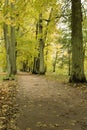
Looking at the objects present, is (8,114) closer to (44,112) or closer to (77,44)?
(44,112)

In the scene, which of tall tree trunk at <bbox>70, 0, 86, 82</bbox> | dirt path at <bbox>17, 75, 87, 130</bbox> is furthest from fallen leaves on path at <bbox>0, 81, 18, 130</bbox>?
tall tree trunk at <bbox>70, 0, 86, 82</bbox>

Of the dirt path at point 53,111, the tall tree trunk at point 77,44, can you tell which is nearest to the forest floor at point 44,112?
the dirt path at point 53,111

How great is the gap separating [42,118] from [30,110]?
3.61ft

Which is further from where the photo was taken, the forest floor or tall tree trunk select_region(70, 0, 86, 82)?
tall tree trunk select_region(70, 0, 86, 82)

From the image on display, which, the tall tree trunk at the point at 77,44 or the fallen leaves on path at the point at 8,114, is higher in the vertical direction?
the tall tree trunk at the point at 77,44

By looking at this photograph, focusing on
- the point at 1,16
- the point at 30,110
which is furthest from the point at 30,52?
the point at 30,110

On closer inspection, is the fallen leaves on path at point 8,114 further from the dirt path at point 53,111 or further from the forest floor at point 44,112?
the dirt path at point 53,111

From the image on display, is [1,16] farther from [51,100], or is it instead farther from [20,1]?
[51,100]

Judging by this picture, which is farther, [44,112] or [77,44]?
[77,44]

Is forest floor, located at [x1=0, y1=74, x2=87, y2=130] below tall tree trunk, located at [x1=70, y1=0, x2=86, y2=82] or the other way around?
below

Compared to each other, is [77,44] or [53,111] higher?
[77,44]

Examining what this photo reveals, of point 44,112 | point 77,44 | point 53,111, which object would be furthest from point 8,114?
point 77,44

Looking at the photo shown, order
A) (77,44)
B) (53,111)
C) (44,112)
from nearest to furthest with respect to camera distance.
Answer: (44,112)
(53,111)
(77,44)

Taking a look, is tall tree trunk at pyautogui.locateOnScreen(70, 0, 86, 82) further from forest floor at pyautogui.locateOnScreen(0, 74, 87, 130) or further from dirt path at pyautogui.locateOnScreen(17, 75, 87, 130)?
forest floor at pyautogui.locateOnScreen(0, 74, 87, 130)
